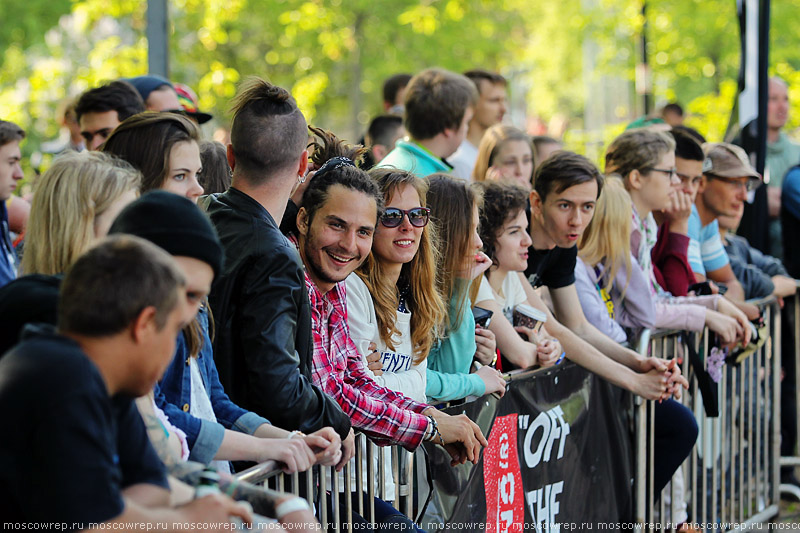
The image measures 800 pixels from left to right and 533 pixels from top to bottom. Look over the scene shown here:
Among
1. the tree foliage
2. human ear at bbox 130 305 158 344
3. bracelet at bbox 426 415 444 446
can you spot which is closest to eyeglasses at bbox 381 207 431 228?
bracelet at bbox 426 415 444 446

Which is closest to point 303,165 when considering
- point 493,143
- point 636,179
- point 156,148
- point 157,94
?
point 156,148

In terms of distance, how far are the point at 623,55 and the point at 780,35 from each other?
440cm

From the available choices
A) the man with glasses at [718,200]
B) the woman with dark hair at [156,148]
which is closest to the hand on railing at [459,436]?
the woman with dark hair at [156,148]

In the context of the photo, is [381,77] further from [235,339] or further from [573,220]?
[235,339]

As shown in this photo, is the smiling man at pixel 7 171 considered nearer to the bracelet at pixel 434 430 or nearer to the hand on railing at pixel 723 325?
the bracelet at pixel 434 430

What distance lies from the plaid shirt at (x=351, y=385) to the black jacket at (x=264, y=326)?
0.77 ft

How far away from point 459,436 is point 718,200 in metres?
4.37

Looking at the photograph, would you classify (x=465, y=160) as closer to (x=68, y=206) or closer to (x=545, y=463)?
(x=545, y=463)

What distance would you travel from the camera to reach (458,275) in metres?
4.52

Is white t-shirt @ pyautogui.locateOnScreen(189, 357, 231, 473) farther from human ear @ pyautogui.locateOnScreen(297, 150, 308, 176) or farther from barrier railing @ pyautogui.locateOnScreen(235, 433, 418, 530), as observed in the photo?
human ear @ pyautogui.locateOnScreen(297, 150, 308, 176)

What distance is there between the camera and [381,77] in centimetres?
2036

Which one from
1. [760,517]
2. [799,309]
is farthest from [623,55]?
[760,517]

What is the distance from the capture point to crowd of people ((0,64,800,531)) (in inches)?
77.0

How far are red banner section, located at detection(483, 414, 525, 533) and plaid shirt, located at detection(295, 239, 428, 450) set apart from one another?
2.19ft
